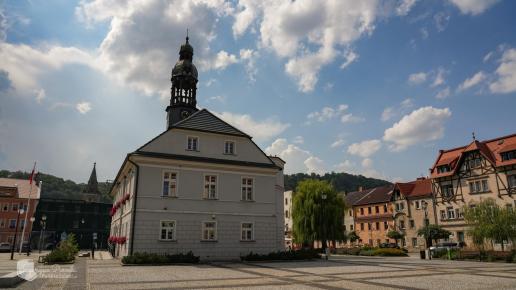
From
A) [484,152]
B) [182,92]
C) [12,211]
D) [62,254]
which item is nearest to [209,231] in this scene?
[62,254]

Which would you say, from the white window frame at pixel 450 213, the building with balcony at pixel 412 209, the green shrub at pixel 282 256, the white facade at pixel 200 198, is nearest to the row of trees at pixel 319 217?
the white window frame at pixel 450 213

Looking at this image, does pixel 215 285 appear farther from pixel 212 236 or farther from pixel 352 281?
pixel 212 236

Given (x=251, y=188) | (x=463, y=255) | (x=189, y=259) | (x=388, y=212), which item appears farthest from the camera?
(x=388, y=212)

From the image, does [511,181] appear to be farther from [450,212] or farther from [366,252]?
[366,252]

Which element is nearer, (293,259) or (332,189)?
(293,259)

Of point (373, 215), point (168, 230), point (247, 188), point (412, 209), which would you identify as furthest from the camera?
point (373, 215)

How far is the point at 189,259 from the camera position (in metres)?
25.7

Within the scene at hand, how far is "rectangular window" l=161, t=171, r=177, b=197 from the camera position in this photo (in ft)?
93.4

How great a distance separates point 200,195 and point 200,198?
24 centimetres

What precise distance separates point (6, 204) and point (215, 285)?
7249 centimetres

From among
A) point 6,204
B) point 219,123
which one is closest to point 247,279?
point 219,123

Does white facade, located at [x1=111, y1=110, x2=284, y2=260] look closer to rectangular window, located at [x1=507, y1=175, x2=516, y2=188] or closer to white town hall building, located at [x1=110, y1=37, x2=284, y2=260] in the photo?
white town hall building, located at [x1=110, y1=37, x2=284, y2=260]

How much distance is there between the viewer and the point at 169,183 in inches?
1129

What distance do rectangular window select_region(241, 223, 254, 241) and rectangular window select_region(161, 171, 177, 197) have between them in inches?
247
